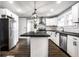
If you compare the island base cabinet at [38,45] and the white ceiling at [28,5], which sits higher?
the white ceiling at [28,5]

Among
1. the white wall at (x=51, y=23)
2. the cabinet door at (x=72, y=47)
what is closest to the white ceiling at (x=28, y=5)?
the cabinet door at (x=72, y=47)

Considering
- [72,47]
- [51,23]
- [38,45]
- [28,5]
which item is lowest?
[72,47]

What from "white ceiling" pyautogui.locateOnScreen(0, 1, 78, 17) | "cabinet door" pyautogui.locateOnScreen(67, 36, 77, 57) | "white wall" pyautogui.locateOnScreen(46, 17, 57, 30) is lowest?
"cabinet door" pyautogui.locateOnScreen(67, 36, 77, 57)

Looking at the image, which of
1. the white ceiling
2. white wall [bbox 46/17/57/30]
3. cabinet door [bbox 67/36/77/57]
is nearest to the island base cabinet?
cabinet door [bbox 67/36/77/57]

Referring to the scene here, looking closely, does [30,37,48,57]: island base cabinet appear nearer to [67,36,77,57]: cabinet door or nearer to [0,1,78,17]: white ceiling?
[67,36,77,57]: cabinet door

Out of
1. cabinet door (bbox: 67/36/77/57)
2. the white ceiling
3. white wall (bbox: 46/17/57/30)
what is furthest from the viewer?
white wall (bbox: 46/17/57/30)

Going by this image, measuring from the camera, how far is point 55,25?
552cm

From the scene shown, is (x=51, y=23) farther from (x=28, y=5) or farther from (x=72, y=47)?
(x=72, y=47)

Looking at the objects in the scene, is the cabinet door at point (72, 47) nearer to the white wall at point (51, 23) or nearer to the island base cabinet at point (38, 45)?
the island base cabinet at point (38, 45)

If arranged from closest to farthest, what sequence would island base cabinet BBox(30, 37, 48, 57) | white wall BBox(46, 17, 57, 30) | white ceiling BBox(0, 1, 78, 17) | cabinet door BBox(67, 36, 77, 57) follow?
island base cabinet BBox(30, 37, 48, 57) < cabinet door BBox(67, 36, 77, 57) < white ceiling BBox(0, 1, 78, 17) < white wall BBox(46, 17, 57, 30)

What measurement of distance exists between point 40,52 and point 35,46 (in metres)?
0.14

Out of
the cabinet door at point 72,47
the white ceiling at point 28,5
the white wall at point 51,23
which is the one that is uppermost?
the white ceiling at point 28,5

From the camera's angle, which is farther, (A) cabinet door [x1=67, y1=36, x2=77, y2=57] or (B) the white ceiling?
(B) the white ceiling

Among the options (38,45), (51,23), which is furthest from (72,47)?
(51,23)
